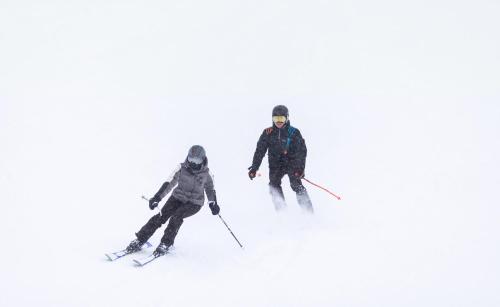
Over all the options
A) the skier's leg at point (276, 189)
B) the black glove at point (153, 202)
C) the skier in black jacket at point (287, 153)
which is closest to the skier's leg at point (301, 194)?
the skier in black jacket at point (287, 153)

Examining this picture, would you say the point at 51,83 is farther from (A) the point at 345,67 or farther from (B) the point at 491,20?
(B) the point at 491,20

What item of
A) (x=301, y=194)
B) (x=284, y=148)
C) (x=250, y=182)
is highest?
(x=284, y=148)

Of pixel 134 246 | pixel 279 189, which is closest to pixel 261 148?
pixel 279 189

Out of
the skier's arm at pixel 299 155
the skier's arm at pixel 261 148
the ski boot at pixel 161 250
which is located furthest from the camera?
the skier's arm at pixel 261 148

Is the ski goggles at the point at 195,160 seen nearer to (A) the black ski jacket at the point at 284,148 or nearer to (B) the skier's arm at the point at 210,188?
(B) the skier's arm at the point at 210,188

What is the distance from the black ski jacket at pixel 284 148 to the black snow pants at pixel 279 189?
80 millimetres

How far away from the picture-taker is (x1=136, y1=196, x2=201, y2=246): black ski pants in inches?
262

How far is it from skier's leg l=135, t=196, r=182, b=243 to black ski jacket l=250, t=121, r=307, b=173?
2176 mm

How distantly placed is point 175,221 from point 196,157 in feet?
3.27

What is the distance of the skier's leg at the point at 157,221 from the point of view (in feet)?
21.8

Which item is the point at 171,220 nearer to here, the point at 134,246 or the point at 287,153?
the point at 134,246

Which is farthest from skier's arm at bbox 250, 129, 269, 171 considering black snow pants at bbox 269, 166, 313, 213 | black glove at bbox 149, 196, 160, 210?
black glove at bbox 149, 196, 160, 210

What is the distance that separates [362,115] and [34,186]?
99.8ft

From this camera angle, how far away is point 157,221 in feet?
22.4
